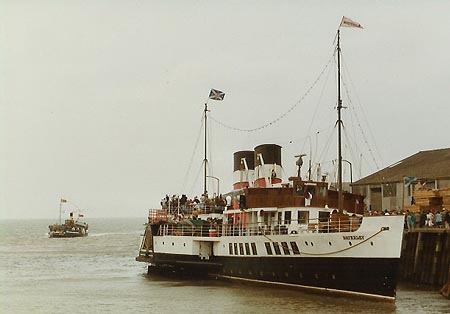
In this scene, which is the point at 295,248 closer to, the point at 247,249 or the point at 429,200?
the point at 247,249

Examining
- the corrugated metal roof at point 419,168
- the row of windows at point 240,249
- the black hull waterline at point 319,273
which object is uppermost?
the corrugated metal roof at point 419,168

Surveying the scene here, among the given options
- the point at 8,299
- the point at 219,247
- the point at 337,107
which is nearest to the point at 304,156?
the point at 337,107

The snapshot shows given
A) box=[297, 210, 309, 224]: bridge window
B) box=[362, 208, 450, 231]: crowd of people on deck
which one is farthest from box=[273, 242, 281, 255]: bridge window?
box=[362, 208, 450, 231]: crowd of people on deck

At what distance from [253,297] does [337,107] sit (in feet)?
34.9

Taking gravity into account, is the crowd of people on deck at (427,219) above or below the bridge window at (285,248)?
above

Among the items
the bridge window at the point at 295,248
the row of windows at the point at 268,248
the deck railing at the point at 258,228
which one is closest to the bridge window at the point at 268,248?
the row of windows at the point at 268,248

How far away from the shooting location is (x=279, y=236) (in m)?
36.7

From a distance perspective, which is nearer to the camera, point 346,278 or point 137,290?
point 346,278

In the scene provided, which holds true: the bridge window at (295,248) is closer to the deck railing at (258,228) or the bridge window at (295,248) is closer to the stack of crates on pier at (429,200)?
the deck railing at (258,228)

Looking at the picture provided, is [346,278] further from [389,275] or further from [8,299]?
[8,299]

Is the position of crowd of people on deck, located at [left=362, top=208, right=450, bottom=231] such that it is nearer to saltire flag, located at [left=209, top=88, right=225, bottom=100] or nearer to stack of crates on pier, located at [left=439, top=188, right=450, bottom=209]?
stack of crates on pier, located at [left=439, top=188, right=450, bottom=209]

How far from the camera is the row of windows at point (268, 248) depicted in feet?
118

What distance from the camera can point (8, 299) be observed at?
1499 inches

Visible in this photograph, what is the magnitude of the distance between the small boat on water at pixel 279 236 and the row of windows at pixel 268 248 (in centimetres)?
5
